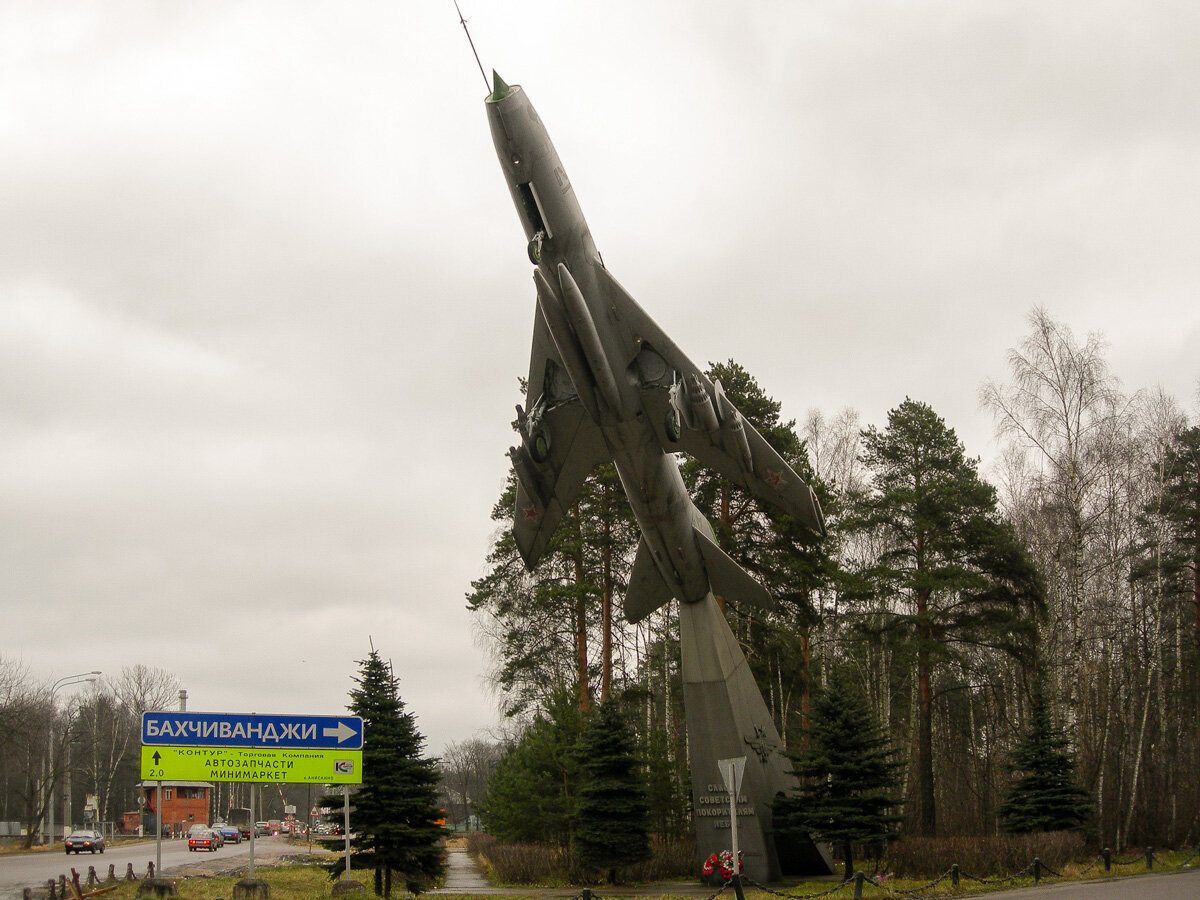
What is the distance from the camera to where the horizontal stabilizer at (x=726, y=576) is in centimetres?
1603

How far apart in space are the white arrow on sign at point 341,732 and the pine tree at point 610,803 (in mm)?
5613

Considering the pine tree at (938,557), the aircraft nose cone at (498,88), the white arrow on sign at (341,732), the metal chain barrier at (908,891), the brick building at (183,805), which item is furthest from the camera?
the brick building at (183,805)

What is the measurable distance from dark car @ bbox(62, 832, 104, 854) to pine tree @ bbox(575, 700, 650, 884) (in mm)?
17505

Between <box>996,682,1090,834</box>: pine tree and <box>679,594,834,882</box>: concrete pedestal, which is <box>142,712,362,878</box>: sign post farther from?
<box>996,682,1090,834</box>: pine tree

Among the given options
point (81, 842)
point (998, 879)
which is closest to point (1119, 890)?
point (998, 879)

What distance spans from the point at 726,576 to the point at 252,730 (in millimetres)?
7532

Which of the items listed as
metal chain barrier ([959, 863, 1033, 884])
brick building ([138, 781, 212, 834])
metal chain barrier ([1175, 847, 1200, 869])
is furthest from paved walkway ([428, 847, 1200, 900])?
brick building ([138, 781, 212, 834])

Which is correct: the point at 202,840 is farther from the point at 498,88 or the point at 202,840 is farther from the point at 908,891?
the point at 498,88

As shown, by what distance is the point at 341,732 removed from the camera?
1265cm

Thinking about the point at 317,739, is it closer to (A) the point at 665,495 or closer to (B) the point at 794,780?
(A) the point at 665,495

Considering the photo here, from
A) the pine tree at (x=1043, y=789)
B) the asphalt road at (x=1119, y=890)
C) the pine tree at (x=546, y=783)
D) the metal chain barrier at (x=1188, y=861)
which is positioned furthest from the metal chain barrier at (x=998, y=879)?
the pine tree at (x=546, y=783)

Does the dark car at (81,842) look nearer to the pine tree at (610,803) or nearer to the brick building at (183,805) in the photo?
the pine tree at (610,803)

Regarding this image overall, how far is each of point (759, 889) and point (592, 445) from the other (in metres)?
6.96

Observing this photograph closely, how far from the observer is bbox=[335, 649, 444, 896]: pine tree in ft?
47.6
